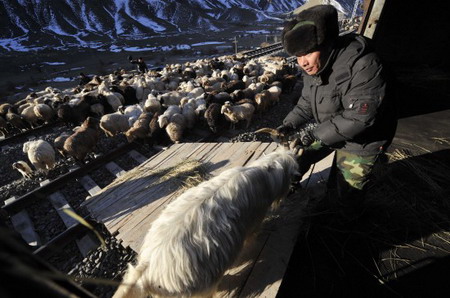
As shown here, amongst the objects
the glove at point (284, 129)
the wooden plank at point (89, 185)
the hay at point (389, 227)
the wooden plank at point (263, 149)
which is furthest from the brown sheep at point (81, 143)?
the hay at point (389, 227)

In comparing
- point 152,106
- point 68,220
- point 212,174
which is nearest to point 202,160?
point 212,174

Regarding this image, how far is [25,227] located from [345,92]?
6250 mm

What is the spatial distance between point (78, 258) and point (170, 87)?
11207 mm

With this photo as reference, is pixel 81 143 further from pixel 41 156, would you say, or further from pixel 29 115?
pixel 29 115

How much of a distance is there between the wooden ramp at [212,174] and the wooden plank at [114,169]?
1740 millimetres

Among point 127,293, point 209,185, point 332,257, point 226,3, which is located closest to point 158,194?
point 209,185

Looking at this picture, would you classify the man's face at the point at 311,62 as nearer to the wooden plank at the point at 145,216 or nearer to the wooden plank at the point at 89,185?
the wooden plank at the point at 145,216

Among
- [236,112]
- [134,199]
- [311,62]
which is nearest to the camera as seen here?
[311,62]

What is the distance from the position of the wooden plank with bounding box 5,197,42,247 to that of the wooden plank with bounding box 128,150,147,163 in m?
2.80

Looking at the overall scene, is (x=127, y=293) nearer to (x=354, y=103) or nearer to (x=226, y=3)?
(x=354, y=103)

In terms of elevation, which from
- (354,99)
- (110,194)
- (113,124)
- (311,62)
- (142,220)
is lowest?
(113,124)

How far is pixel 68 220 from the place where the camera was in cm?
486

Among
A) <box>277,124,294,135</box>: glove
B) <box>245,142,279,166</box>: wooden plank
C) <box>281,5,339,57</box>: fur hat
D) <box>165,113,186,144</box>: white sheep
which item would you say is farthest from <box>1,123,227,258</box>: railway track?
<box>281,5,339,57</box>: fur hat

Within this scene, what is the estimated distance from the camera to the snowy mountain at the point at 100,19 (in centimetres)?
5750
